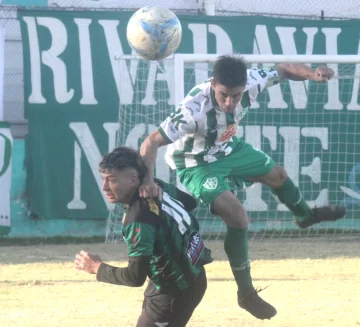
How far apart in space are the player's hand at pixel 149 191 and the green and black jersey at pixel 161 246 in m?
0.03

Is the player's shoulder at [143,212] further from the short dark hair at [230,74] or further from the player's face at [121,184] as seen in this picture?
the short dark hair at [230,74]

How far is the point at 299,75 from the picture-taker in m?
6.91

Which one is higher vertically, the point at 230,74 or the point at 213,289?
the point at 230,74

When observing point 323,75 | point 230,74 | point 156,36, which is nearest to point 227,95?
point 230,74

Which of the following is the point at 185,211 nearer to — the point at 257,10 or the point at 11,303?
the point at 11,303

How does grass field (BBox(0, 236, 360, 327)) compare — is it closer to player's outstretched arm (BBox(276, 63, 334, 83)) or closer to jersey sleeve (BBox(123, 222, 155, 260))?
player's outstretched arm (BBox(276, 63, 334, 83))

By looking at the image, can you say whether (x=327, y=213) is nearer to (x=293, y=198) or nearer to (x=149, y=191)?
(x=293, y=198)

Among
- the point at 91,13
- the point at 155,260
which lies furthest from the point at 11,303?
the point at 91,13

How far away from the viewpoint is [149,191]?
187 inches

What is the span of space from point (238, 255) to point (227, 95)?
119 centimetres

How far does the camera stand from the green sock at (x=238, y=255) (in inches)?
257

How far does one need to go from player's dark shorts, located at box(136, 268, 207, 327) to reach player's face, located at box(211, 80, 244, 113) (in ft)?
5.50

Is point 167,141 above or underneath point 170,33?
underneath

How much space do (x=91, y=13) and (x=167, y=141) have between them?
21.9 ft
